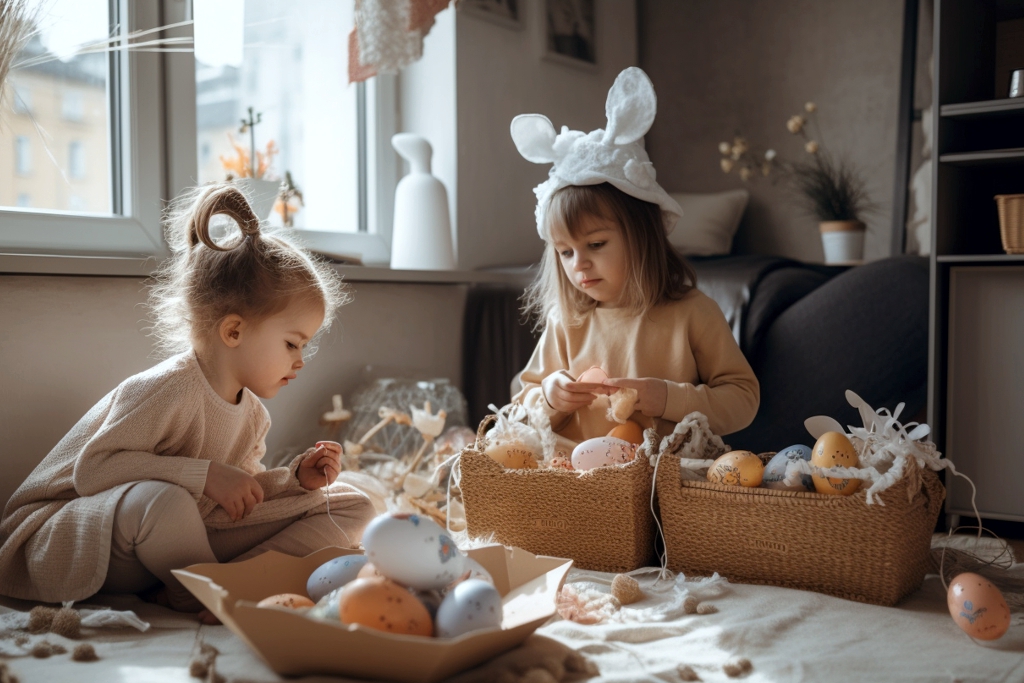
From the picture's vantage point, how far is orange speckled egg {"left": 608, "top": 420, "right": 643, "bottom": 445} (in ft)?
5.39

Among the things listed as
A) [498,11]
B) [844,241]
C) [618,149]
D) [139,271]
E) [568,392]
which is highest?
[498,11]

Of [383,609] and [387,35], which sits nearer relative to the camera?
[383,609]

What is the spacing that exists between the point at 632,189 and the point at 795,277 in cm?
64

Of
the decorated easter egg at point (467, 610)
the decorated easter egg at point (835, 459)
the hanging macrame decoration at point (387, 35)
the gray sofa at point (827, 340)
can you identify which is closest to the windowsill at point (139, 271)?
the hanging macrame decoration at point (387, 35)

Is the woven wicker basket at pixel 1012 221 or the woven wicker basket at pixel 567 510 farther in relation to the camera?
the woven wicker basket at pixel 1012 221

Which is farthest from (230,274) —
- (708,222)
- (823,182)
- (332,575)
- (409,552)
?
(823,182)

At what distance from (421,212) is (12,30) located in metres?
1.12

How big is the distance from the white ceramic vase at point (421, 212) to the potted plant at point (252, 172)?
360 millimetres

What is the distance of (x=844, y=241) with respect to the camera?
259cm

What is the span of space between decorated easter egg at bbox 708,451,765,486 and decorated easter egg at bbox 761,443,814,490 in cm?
1

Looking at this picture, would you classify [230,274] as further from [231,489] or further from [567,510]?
[567,510]

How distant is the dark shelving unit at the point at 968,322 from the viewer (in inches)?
72.5

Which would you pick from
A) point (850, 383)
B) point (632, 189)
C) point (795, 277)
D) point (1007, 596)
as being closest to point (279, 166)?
point (632, 189)

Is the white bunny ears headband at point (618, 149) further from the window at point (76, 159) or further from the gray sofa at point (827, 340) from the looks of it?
the window at point (76, 159)
